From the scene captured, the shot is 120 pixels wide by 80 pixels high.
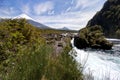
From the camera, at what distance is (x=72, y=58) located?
938 centimetres

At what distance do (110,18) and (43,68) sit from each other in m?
154

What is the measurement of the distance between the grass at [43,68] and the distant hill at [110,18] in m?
136

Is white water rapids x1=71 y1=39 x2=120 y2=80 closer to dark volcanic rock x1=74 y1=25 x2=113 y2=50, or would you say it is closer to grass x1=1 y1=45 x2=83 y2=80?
grass x1=1 y1=45 x2=83 y2=80

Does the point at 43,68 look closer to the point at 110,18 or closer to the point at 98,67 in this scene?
the point at 98,67

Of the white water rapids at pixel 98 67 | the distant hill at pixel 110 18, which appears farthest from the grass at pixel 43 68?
the distant hill at pixel 110 18

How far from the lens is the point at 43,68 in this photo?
870cm

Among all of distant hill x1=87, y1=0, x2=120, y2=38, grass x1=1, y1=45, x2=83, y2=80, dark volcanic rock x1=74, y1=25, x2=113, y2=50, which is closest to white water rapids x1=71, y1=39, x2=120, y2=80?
grass x1=1, y1=45, x2=83, y2=80

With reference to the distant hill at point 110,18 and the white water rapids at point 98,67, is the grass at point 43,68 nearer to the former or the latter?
the white water rapids at point 98,67

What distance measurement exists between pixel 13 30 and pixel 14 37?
2465 mm

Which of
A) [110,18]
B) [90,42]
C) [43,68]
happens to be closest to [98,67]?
[43,68]

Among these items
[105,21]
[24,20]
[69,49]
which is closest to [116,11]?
[105,21]

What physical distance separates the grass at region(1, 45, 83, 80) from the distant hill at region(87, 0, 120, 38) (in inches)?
5349

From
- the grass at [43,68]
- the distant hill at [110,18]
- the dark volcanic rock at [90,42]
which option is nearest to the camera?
the grass at [43,68]

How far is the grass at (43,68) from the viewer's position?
841cm
